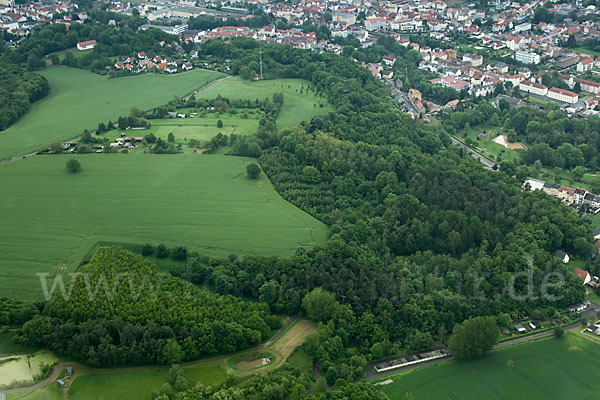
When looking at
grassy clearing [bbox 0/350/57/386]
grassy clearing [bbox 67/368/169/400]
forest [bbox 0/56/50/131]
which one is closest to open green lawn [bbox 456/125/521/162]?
grassy clearing [bbox 67/368/169/400]

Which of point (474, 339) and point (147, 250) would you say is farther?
point (147, 250)

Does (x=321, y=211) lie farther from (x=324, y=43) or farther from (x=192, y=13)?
(x=192, y=13)

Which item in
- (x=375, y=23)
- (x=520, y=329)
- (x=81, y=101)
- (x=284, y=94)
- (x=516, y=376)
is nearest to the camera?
(x=516, y=376)

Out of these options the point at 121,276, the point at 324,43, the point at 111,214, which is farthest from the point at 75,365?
the point at 324,43

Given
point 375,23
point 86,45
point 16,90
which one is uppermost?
point 375,23

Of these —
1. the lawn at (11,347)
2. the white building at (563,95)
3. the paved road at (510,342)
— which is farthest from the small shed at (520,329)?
the white building at (563,95)

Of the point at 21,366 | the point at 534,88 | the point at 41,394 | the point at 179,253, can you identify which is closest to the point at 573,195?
the point at 534,88

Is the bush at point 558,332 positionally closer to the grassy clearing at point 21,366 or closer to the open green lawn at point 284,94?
the grassy clearing at point 21,366

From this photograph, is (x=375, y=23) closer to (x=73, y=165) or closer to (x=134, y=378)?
(x=73, y=165)
